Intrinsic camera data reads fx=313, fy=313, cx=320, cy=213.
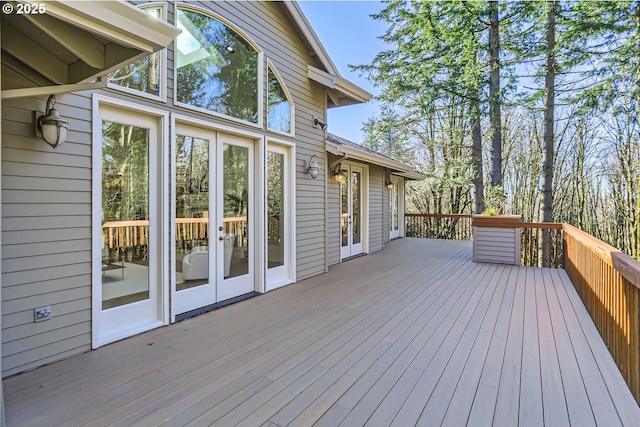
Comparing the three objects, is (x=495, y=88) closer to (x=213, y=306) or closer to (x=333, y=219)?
(x=333, y=219)

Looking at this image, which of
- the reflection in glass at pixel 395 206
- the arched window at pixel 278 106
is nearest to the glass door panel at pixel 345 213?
the arched window at pixel 278 106

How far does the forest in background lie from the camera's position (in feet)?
24.1

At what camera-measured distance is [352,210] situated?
7.59m

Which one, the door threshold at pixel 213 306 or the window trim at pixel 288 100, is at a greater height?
the window trim at pixel 288 100

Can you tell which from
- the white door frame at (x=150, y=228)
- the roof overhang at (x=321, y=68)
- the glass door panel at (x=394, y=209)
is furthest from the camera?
the glass door panel at (x=394, y=209)

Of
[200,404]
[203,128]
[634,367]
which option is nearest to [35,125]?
[203,128]

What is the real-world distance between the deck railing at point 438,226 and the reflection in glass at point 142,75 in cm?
987

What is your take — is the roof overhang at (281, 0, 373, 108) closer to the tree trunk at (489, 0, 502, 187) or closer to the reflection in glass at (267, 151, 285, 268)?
the reflection in glass at (267, 151, 285, 268)

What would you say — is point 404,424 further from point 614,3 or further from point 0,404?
point 614,3

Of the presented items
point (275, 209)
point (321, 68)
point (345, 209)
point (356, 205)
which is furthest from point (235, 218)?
point (356, 205)

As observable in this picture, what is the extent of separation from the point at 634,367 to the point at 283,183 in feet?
13.9

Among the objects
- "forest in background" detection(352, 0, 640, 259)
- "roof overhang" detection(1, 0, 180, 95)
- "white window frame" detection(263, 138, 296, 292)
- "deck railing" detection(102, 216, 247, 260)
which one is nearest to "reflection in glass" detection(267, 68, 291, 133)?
"white window frame" detection(263, 138, 296, 292)

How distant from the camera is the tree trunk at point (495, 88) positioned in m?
8.52

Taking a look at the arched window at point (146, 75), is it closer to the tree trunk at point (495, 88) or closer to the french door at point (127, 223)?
the french door at point (127, 223)
